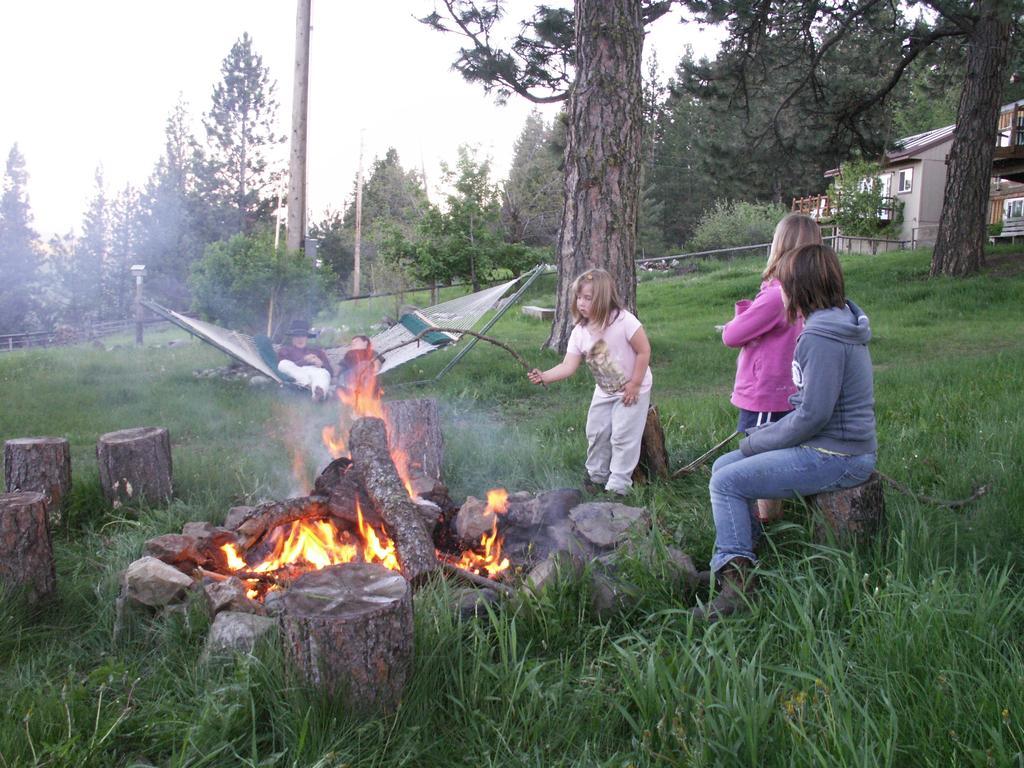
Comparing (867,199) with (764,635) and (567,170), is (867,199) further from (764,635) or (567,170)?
(764,635)

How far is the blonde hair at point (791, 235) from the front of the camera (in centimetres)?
352

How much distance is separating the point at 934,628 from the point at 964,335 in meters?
9.55

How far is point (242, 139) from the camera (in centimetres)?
4509

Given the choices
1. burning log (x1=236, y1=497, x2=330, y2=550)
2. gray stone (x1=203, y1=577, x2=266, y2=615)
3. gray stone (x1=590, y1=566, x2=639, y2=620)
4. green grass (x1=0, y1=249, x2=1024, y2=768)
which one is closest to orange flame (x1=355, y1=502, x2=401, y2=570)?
burning log (x1=236, y1=497, x2=330, y2=550)

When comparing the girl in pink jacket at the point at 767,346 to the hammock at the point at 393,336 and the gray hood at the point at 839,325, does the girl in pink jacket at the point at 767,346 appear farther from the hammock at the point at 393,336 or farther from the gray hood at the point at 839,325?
the hammock at the point at 393,336

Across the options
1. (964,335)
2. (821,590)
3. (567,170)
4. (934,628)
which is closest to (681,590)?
(821,590)

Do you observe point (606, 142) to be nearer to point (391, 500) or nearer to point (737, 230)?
point (391, 500)

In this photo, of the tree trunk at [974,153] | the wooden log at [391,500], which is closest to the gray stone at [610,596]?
the wooden log at [391,500]

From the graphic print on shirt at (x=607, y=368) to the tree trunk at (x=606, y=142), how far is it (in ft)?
13.2

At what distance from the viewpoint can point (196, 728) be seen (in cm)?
210

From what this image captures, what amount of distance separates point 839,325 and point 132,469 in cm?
356

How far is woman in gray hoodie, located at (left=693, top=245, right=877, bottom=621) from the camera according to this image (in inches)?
109

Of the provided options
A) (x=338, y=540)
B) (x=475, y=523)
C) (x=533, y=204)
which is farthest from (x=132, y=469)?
(x=533, y=204)

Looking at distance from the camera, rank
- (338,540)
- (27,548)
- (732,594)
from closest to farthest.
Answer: (732,594) → (27,548) → (338,540)
